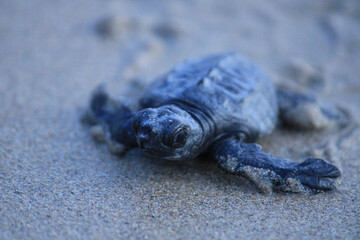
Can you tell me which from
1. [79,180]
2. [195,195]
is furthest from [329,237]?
[79,180]

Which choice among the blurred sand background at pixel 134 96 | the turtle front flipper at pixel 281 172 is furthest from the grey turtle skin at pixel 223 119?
the blurred sand background at pixel 134 96

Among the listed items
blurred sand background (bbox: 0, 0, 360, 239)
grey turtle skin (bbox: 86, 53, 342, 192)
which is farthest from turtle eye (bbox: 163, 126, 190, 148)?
blurred sand background (bbox: 0, 0, 360, 239)

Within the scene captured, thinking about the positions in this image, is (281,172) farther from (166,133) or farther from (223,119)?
(166,133)

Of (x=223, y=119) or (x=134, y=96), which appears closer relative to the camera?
(x=223, y=119)

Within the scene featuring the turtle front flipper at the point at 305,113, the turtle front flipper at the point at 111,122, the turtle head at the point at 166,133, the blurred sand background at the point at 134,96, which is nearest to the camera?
the blurred sand background at the point at 134,96

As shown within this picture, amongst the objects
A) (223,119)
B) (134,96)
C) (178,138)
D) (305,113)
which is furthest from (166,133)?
(305,113)

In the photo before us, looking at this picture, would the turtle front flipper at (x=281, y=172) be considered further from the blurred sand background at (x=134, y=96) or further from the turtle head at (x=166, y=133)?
the turtle head at (x=166, y=133)
